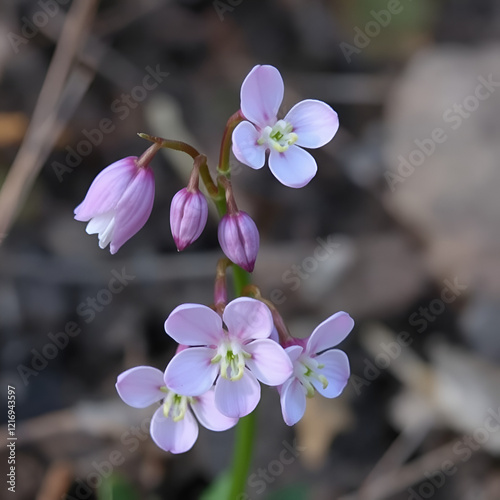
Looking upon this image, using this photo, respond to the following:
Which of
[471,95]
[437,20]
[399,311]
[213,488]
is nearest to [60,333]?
[213,488]

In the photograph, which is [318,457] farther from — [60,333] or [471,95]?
[471,95]

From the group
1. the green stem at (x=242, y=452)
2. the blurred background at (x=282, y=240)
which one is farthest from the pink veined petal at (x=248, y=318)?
the blurred background at (x=282, y=240)

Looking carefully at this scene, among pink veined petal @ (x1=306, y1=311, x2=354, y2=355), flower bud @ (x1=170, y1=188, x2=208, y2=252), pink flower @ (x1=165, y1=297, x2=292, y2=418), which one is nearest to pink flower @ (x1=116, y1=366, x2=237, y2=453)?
pink flower @ (x1=165, y1=297, x2=292, y2=418)

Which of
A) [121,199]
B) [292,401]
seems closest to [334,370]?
[292,401]

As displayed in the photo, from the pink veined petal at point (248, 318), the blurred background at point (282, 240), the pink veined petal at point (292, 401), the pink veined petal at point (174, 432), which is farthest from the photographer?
the blurred background at point (282, 240)

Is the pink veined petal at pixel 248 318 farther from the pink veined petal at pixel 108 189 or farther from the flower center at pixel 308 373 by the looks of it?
the pink veined petal at pixel 108 189

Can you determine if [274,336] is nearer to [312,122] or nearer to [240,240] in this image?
[240,240]
